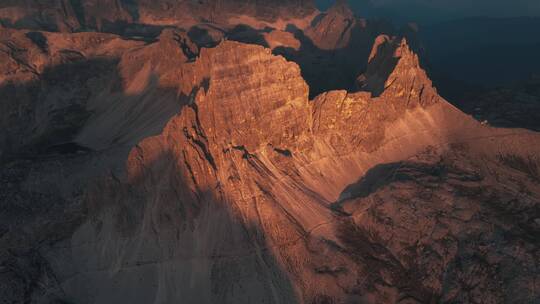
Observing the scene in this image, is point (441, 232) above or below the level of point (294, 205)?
above

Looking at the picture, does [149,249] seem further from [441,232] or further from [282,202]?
[441,232]

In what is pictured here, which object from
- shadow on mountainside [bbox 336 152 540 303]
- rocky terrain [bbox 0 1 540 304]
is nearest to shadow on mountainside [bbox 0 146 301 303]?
rocky terrain [bbox 0 1 540 304]

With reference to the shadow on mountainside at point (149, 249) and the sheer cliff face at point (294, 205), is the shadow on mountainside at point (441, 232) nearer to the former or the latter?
the sheer cliff face at point (294, 205)

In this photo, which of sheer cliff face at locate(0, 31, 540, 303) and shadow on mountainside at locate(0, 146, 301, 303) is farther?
sheer cliff face at locate(0, 31, 540, 303)

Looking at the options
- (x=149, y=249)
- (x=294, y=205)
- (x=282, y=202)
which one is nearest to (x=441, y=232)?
(x=294, y=205)

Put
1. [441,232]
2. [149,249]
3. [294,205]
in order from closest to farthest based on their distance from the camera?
[149,249]
[441,232]
[294,205]

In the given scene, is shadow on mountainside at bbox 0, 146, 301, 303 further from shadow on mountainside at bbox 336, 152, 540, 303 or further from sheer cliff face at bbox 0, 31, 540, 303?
shadow on mountainside at bbox 336, 152, 540, 303

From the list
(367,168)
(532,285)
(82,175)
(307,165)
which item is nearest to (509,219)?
(532,285)

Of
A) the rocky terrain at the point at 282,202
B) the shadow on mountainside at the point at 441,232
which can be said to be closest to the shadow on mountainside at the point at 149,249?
the rocky terrain at the point at 282,202
